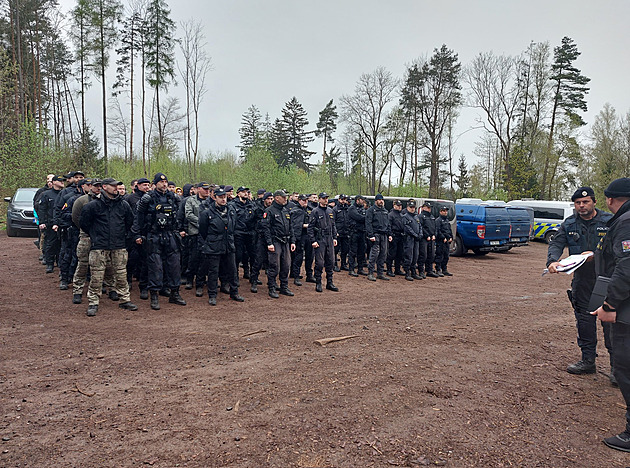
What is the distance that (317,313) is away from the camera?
7.28 meters

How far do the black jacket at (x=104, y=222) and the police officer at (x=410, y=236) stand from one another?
7350 millimetres

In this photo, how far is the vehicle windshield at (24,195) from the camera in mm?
16078

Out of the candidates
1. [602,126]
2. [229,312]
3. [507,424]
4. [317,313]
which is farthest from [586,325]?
[602,126]

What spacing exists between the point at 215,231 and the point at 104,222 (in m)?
1.88

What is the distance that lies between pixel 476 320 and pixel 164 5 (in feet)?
95.1

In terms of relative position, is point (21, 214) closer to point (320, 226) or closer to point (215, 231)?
point (215, 231)

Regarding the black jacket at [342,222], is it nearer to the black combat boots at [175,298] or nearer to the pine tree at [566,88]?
the black combat boots at [175,298]

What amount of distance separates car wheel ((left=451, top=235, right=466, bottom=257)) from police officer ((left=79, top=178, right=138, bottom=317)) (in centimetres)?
1286

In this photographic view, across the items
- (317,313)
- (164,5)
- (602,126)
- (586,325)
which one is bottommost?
(317,313)

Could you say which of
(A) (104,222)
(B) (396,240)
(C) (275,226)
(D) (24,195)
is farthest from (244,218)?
(D) (24,195)

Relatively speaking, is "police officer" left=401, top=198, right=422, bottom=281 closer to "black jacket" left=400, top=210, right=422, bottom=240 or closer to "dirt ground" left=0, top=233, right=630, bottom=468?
"black jacket" left=400, top=210, right=422, bottom=240

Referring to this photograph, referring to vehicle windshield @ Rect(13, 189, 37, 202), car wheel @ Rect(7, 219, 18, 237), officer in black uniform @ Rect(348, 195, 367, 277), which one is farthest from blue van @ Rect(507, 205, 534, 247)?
car wheel @ Rect(7, 219, 18, 237)

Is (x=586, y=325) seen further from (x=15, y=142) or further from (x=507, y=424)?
(x=15, y=142)

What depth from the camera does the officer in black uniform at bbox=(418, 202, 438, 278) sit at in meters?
11.8
